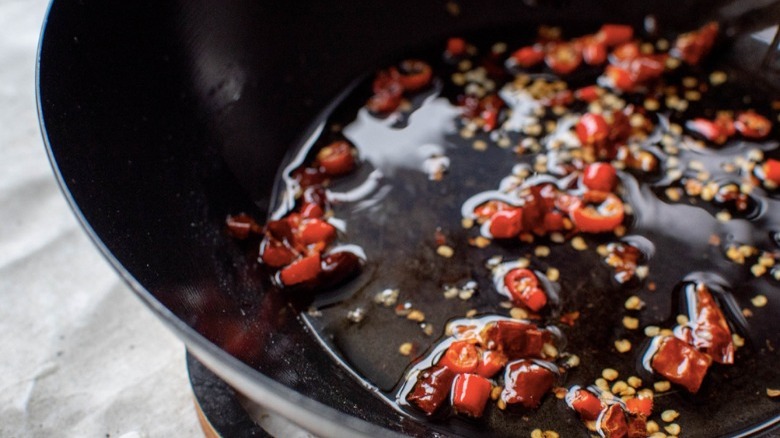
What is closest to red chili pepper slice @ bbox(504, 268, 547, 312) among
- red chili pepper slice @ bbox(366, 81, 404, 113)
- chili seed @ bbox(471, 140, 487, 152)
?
chili seed @ bbox(471, 140, 487, 152)

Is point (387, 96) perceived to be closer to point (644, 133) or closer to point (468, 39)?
point (468, 39)

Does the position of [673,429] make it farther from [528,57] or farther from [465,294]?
[528,57]

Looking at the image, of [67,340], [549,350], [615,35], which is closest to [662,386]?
[549,350]

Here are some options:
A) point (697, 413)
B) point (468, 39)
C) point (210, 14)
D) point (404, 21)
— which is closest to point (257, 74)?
point (210, 14)

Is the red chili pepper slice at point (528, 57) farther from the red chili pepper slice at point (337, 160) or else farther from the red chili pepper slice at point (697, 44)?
the red chili pepper slice at point (337, 160)

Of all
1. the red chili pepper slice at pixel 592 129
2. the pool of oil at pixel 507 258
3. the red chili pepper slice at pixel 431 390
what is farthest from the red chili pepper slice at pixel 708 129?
the red chili pepper slice at pixel 431 390

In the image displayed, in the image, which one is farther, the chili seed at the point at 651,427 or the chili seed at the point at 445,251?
the chili seed at the point at 445,251
